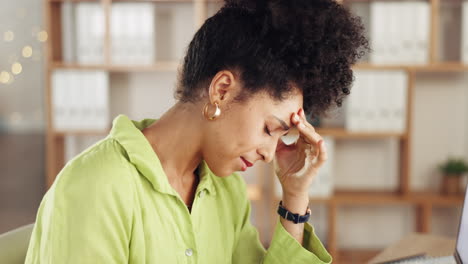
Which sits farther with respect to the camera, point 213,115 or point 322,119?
point 322,119

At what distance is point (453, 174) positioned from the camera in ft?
11.8

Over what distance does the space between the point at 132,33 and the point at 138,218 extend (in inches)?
95.3

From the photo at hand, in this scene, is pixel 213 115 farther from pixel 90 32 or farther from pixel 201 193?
pixel 90 32

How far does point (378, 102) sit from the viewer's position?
345cm

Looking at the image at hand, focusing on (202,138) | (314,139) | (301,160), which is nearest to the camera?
(202,138)

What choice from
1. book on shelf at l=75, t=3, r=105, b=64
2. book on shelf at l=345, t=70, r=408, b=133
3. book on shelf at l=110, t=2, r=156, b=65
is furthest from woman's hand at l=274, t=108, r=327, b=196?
book on shelf at l=75, t=3, r=105, b=64

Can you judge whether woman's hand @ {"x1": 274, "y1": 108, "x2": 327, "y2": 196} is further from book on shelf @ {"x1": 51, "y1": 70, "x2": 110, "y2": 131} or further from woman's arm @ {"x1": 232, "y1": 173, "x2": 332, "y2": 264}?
book on shelf @ {"x1": 51, "y1": 70, "x2": 110, "y2": 131}

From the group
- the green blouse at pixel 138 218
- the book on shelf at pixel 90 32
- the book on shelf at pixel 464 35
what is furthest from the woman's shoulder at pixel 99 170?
the book on shelf at pixel 464 35

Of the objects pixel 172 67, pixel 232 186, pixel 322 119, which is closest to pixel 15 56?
pixel 172 67

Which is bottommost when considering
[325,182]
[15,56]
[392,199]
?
[392,199]

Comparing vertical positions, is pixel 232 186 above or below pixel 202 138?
below

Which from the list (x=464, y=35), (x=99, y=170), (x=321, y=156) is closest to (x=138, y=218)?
(x=99, y=170)

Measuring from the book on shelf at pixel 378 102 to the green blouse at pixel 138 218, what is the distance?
6.77 feet

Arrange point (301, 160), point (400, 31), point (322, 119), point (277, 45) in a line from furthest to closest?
point (322, 119), point (400, 31), point (301, 160), point (277, 45)
